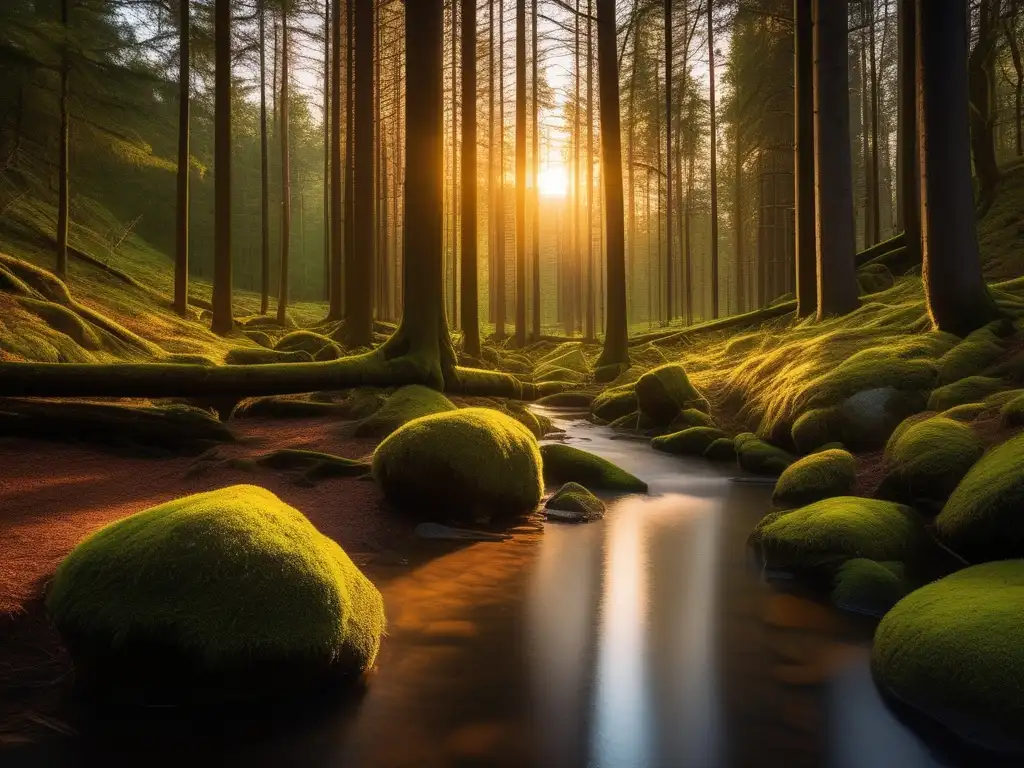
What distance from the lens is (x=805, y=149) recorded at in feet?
50.4

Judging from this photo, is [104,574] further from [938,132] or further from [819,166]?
[819,166]

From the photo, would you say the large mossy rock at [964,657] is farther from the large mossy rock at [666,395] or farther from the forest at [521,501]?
the large mossy rock at [666,395]

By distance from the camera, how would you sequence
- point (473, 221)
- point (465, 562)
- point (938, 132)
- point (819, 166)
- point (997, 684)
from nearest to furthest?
point (997, 684) < point (465, 562) < point (938, 132) < point (819, 166) < point (473, 221)

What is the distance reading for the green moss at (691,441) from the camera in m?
11.2

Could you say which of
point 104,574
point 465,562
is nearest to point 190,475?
point 465,562

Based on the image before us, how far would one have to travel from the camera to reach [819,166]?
43.7ft

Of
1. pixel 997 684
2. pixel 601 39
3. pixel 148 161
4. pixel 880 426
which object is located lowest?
pixel 997 684

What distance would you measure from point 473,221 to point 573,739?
616 inches

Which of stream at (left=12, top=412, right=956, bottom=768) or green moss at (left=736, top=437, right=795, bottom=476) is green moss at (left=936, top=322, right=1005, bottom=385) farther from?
stream at (left=12, top=412, right=956, bottom=768)

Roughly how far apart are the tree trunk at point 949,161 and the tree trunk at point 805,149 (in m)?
6.08

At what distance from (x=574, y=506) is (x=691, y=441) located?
4.43 metres

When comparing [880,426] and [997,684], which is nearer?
[997,684]

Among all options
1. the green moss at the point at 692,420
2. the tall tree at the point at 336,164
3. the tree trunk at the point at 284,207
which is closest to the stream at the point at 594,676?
the green moss at the point at 692,420

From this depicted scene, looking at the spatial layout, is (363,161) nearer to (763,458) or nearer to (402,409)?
(402,409)
